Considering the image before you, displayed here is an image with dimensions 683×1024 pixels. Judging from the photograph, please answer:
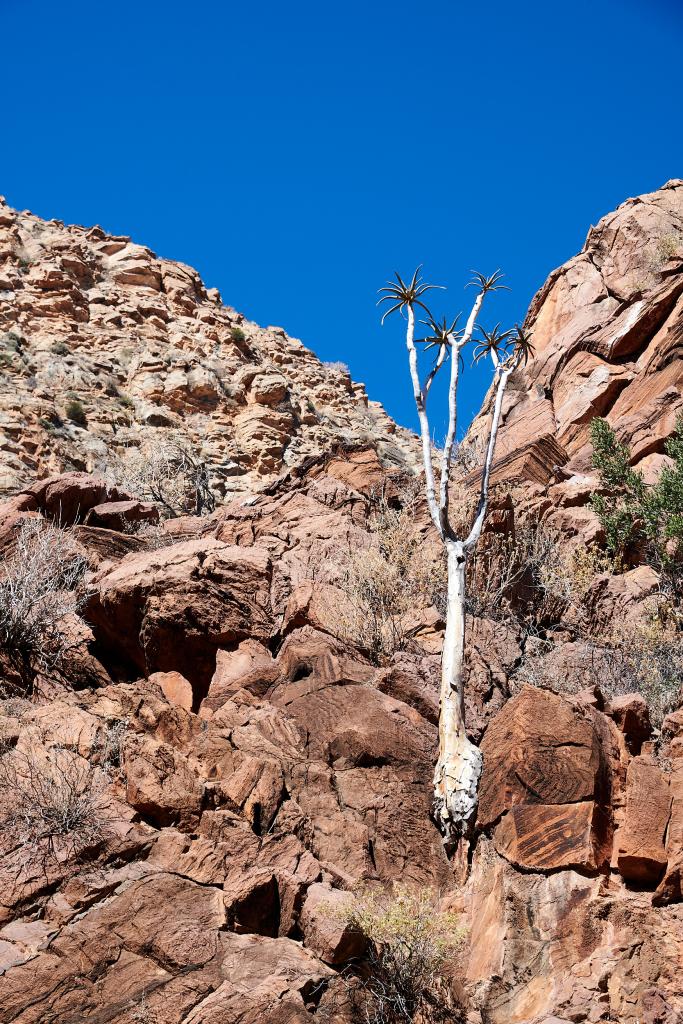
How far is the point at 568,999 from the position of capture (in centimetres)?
633

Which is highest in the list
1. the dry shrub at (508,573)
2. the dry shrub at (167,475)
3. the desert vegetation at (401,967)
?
the dry shrub at (167,475)

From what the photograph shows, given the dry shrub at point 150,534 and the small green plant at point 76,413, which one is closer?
the dry shrub at point 150,534

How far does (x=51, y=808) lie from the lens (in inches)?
290

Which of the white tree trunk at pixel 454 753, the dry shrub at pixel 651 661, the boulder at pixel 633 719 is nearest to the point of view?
the boulder at pixel 633 719

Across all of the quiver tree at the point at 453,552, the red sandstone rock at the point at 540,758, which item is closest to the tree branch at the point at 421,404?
the quiver tree at the point at 453,552

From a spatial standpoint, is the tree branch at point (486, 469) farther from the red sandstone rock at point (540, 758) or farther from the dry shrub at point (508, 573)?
the red sandstone rock at point (540, 758)

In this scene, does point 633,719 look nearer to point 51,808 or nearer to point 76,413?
point 51,808

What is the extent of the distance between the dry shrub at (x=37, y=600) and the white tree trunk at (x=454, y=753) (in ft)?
16.0

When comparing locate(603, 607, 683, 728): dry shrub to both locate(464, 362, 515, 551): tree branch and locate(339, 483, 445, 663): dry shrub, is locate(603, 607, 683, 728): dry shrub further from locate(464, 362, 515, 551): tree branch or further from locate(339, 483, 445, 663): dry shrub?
locate(339, 483, 445, 663): dry shrub

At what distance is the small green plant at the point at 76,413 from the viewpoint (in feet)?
86.7

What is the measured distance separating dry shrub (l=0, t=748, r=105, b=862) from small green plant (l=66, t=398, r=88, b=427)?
1975cm

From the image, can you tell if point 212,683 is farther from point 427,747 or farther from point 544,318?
point 544,318

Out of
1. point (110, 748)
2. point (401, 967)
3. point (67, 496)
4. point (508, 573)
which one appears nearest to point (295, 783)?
point (110, 748)

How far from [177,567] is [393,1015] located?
654 cm
